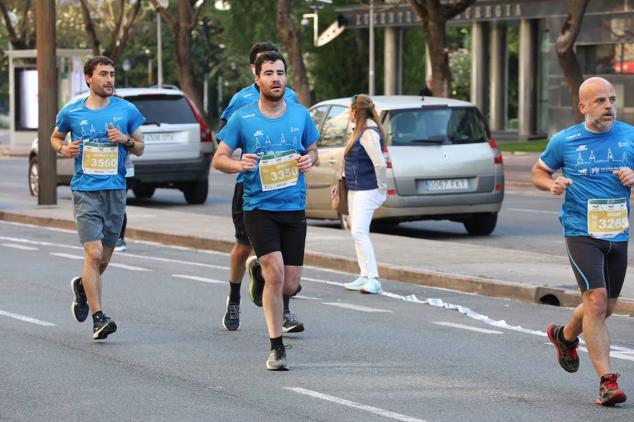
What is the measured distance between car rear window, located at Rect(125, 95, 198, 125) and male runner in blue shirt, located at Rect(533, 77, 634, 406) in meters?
16.4

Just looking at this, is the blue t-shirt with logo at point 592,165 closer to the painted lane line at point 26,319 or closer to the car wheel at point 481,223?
the painted lane line at point 26,319

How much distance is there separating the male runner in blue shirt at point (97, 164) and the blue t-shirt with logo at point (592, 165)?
357 cm

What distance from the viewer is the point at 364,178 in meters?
13.6

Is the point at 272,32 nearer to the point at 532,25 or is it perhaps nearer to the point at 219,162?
the point at 532,25

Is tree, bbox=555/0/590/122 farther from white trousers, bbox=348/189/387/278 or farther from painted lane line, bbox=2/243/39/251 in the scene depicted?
white trousers, bbox=348/189/387/278

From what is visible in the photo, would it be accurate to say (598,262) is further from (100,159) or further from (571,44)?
(571,44)

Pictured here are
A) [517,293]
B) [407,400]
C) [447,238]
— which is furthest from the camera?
[447,238]

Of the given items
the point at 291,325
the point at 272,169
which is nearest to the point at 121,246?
the point at 291,325

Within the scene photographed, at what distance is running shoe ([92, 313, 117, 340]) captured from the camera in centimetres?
1023

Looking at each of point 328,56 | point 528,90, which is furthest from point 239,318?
point 328,56

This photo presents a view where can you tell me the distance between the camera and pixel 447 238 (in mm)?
18562

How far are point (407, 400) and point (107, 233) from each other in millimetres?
3301

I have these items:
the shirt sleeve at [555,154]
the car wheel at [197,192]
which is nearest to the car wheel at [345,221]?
the car wheel at [197,192]

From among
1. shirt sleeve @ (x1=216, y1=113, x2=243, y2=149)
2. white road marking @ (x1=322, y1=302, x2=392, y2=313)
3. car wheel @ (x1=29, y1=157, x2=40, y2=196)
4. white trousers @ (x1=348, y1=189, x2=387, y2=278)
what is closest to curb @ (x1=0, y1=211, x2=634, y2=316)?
white trousers @ (x1=348, y1=189, x2=387, y2=278)
